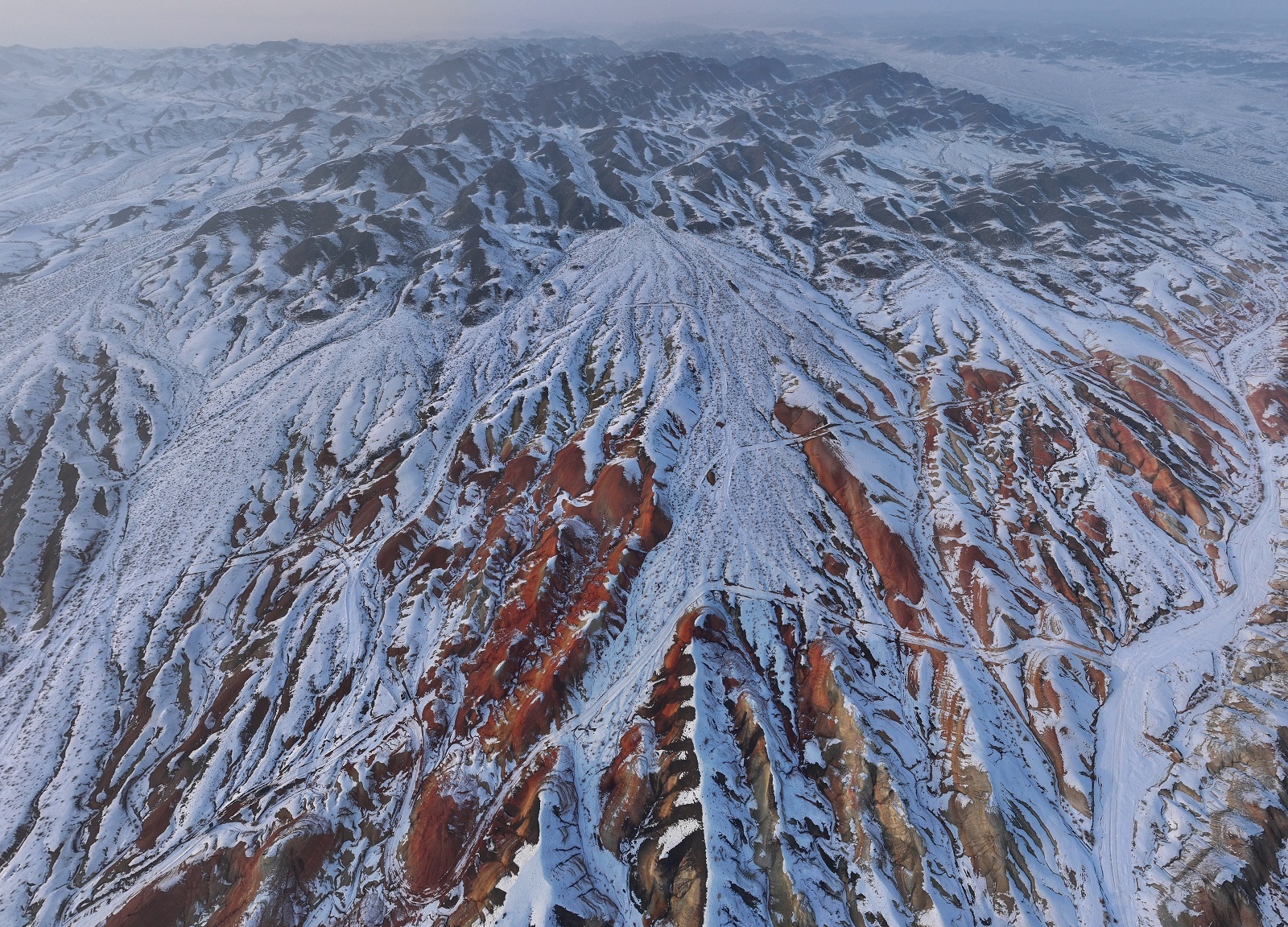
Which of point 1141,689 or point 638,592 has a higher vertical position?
point 638,592

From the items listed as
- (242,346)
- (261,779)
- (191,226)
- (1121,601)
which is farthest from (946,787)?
(191,226)

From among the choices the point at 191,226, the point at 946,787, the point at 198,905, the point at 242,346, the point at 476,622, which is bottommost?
the point at 198,905

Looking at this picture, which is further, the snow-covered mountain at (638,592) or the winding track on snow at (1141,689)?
the snow-covered mountain at (638,592)

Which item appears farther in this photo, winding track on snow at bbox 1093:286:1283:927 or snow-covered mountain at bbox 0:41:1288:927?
snow-covered mountain at bbox 0:41:1288:927

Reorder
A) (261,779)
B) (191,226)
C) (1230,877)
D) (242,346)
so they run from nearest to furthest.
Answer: (1230,877) → (261,779) → (242,346) → (191,226)

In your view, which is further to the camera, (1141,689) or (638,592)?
(638,592)

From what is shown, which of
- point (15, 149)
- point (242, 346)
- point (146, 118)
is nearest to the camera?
point (242, 346)

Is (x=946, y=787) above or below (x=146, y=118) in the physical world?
below

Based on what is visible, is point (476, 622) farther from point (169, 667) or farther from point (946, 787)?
point (946, 787)
